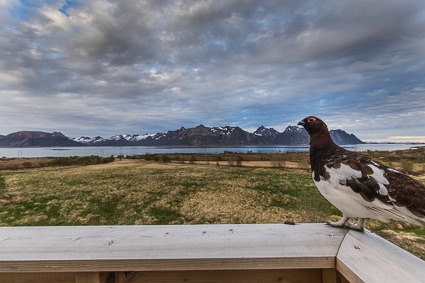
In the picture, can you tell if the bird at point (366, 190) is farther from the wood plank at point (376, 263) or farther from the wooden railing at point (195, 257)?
the wood plank at point (376, 263)

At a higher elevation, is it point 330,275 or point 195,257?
point 195,257

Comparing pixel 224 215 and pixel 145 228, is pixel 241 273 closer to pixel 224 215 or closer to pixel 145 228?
pixel 145 228

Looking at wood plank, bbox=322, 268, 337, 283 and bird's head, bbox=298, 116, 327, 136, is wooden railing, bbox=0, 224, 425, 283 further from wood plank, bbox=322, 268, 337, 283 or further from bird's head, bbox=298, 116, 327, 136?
bird's head, bbox=298, 116, 327, 136

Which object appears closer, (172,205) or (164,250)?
(164,250)

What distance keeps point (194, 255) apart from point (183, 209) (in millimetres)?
20005

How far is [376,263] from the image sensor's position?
139 cm

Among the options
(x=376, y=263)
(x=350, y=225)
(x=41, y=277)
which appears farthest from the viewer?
(x=350, y=225)

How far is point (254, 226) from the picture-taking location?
2.06 meters

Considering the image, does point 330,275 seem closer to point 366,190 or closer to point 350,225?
point 350,225

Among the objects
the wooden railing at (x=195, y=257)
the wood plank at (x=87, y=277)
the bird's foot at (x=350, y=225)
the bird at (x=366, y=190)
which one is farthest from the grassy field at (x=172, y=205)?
the wood plank at (x=87, y=277)

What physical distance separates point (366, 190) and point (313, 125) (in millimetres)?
1180

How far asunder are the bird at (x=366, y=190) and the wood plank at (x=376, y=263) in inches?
21.2

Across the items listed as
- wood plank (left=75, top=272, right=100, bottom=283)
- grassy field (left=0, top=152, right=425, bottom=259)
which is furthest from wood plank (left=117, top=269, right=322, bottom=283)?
grassy field (left=0, top=152, right=425, bottom=259)

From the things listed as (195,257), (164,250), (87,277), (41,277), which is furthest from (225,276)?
(41,277)
